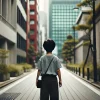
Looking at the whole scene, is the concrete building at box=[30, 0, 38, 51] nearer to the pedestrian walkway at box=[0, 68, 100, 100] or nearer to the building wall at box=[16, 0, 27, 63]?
the building wall at box=[16, 0, 27, 63]

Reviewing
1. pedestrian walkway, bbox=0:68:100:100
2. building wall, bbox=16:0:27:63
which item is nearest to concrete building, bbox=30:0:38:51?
building wall, bbox=16:0:27:63

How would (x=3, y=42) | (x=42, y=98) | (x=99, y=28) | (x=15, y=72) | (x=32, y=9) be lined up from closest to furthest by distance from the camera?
(x=42, y=98), (x=15, y=72), (x=3, y=42), (x=99, y=28), (x=32, y=9)

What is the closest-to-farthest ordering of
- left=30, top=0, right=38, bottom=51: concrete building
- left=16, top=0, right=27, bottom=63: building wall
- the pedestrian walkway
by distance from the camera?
the pedestrian walkway
left=16, top=0, right=27, bottom=63: building wall
left=30, top=0, right=38, bottom=51: concrete building

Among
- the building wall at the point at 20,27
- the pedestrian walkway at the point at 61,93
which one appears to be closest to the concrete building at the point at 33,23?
the building wall at the point at 20,27

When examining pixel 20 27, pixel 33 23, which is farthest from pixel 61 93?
pixel 33 23

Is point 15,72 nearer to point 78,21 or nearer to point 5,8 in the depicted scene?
point 5,8

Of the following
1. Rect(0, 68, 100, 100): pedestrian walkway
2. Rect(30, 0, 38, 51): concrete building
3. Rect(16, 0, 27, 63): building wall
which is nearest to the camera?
Rect(0, 68, 100, 100): pedestrian walkway

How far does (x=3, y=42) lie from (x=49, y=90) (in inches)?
1169

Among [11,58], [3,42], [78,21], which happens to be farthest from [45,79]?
[78,21]

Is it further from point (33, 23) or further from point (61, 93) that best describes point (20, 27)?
point (33, 23)

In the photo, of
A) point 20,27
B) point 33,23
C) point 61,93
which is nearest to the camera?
point 61,93

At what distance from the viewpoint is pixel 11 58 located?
44062 mm

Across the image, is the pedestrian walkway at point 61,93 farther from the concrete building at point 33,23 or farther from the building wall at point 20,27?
the concrete building at point 33,23

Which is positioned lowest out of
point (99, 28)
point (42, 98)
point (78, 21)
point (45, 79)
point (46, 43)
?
point (42, 98)
